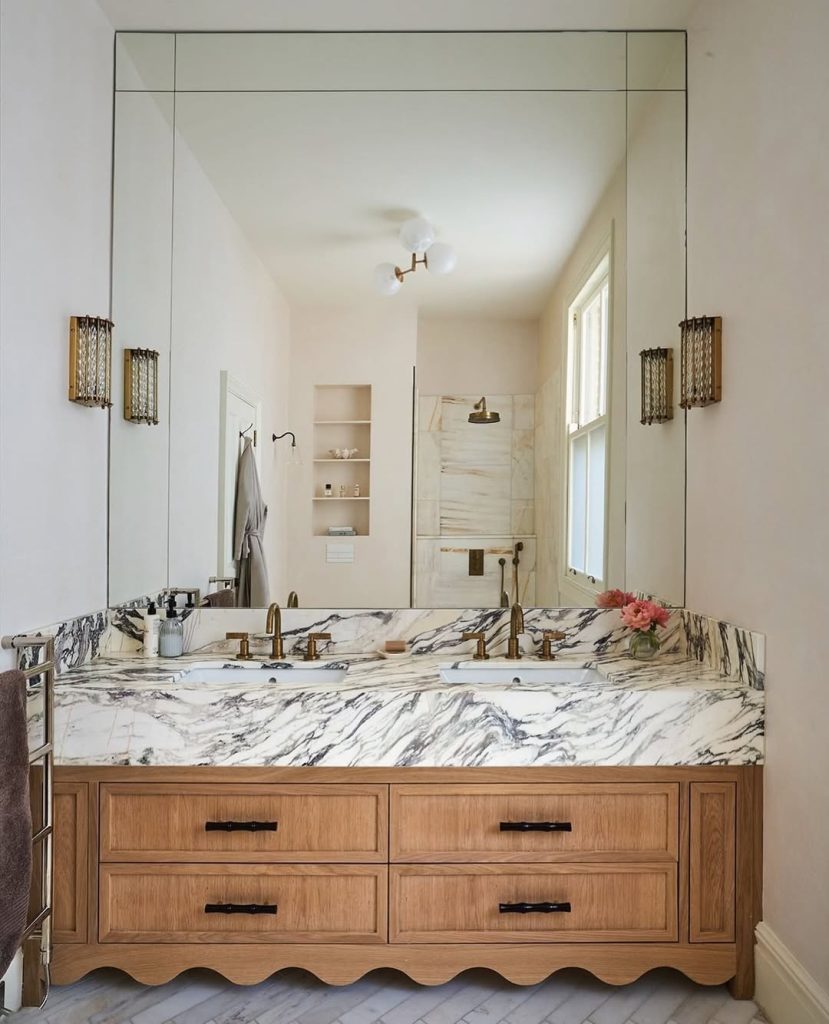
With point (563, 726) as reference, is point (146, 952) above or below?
below

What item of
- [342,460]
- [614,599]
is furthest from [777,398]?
[342,460]

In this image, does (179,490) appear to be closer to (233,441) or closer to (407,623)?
(233,441)

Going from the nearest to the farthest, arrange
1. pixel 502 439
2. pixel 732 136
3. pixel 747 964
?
pixel 747 964 → pixel 732 136 → pixel 502 439

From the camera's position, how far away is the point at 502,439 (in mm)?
2484

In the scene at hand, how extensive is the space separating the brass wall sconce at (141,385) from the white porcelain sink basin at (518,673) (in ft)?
4.07

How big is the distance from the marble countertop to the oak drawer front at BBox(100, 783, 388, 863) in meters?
0.08

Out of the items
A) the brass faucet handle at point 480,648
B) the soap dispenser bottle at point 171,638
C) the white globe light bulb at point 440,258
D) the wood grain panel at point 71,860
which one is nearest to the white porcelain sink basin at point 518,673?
the brass faucet handle at point 480,648

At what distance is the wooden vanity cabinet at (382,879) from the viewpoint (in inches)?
77.3

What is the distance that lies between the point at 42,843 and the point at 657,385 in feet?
7.05

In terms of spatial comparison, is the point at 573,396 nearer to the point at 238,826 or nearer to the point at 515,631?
the point at 515,631

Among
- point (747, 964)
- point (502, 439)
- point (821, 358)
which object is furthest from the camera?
point (502, 439)

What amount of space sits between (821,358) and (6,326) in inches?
72.8

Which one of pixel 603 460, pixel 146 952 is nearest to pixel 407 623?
pixel 603 460

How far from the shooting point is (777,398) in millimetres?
1867
